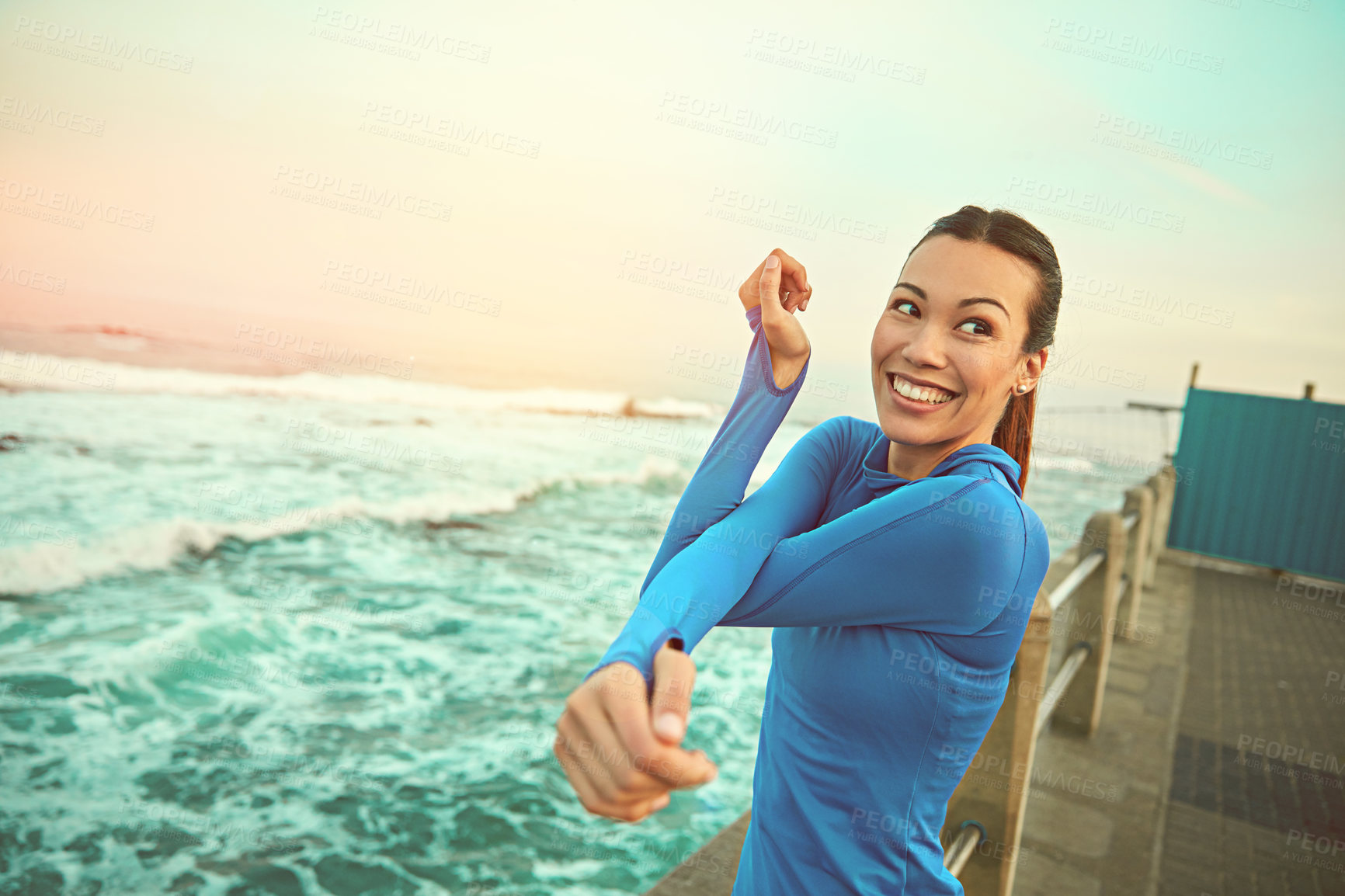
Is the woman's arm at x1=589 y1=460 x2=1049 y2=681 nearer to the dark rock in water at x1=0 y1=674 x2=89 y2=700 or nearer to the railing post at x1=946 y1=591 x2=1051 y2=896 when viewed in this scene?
the railing post at x1=946 y1=591 x2=1051 y2=896

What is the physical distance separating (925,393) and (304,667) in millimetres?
7842

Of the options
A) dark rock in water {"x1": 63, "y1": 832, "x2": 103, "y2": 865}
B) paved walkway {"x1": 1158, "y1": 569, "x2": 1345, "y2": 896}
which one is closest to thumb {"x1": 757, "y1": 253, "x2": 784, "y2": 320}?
paved walkway {"x1": 1158, "y1": 569, "x2": 1345, "y2": 896}

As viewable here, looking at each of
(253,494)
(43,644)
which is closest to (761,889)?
(43,644)

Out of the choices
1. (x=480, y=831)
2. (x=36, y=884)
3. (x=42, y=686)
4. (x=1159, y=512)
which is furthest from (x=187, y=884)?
(x=1159, y=512)

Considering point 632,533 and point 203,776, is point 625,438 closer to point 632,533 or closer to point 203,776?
point 632,533

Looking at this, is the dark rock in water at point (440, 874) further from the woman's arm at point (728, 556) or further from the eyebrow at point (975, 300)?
the eyebrow at point (975, 300)

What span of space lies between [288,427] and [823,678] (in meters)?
20.3

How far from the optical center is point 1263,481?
11.4 metres

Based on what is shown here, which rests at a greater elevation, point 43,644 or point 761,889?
point 761,889

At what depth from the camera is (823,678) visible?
1.14 metres

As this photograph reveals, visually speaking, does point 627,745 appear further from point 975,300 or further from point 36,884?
point 36,884

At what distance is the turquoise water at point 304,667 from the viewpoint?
4.70 m

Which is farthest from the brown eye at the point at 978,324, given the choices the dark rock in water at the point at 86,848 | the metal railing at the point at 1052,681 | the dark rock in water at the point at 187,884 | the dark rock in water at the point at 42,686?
the dark rock in water at the point at 42,686

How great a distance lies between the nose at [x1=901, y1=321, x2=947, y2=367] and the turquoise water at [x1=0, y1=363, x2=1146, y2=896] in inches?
169
